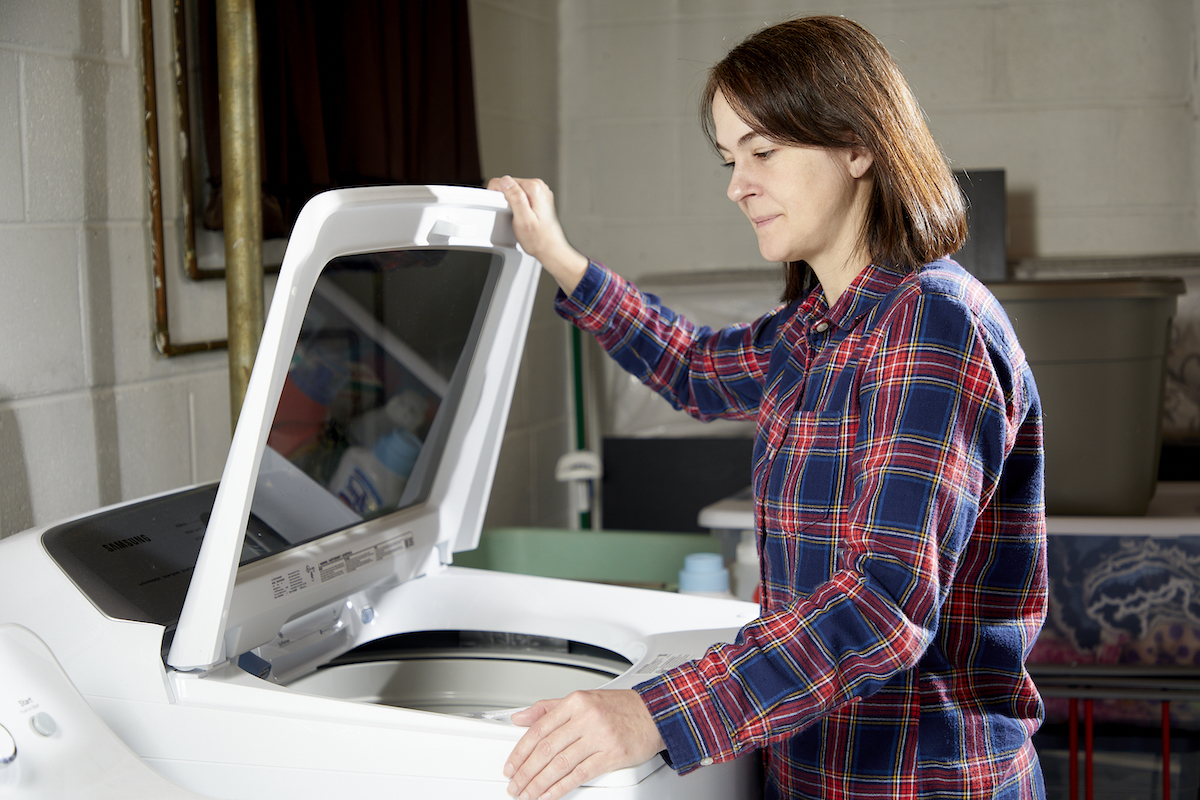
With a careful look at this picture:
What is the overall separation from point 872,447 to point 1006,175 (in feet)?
7.70

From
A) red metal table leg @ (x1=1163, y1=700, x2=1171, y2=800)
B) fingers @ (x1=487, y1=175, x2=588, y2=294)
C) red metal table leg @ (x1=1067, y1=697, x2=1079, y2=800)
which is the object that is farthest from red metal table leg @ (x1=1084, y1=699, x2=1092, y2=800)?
fingers @ (x1=487, y1=175, x2=588, y2=294)

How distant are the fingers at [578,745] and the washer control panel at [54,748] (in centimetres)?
28

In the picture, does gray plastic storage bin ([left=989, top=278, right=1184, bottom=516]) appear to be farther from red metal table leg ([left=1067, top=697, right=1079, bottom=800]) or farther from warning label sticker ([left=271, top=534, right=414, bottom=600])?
warning label sticker ([left=271, top=534, right=414, bottom=600])

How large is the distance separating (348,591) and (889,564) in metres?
0.63

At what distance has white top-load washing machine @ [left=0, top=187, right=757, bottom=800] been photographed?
3.07 feet

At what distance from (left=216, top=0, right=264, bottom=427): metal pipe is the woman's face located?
704 mm

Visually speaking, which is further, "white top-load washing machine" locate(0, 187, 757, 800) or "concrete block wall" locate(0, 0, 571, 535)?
"concrete block wall" locate(0, 0, 571, 535)

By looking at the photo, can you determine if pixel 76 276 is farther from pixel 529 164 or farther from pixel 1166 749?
pixel 1166 749

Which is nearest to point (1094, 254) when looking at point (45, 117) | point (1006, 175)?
point (1006, 175)

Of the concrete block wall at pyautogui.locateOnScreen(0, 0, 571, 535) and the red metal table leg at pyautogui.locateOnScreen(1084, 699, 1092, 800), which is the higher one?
the concrete block wall at pyautogui.locateOnScreen(0, 0, 571, 535)

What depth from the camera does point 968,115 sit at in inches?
121

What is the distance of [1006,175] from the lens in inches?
119

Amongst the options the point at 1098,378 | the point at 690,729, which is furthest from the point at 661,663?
the point at 1098,378

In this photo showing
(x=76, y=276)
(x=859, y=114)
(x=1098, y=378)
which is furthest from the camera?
(x=1098, y=378)
